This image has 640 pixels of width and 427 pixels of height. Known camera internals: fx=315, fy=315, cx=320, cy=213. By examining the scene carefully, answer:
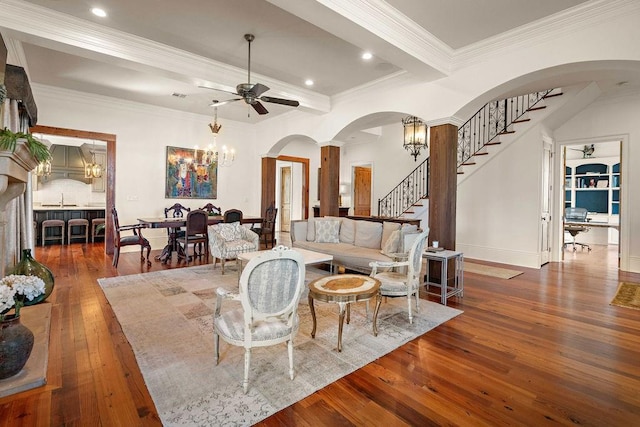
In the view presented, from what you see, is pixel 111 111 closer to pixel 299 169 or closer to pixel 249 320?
pixel 299 169

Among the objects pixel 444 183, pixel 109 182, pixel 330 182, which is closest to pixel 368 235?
pixel 444 183

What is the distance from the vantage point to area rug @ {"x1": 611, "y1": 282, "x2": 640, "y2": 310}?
391 centimetres

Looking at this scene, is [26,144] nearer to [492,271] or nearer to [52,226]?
[492,271]

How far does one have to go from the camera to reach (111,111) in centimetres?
682

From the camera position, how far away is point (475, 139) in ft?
25.7

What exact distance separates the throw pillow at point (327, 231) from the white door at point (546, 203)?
3.92 meters

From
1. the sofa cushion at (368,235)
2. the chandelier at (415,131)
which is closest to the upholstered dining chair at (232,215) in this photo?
the sofa cushion at (368,235)

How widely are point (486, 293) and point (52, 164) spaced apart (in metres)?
11.1

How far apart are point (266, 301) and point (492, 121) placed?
24.2 feet

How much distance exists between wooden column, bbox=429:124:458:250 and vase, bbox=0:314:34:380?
450 cm

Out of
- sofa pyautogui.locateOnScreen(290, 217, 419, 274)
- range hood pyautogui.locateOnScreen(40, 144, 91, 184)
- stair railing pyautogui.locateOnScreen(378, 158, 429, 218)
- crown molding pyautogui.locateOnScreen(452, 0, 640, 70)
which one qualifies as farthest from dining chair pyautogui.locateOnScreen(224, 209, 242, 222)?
range hood pyautogui.locateOnScreen(40, 144, 91, 184)

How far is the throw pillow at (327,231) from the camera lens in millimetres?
5688

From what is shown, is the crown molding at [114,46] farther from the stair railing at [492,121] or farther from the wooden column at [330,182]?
the stair railing at [492,121]

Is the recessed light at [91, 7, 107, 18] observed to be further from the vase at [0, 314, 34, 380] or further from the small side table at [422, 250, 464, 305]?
the small side table at [422, 250, 464, 305]
